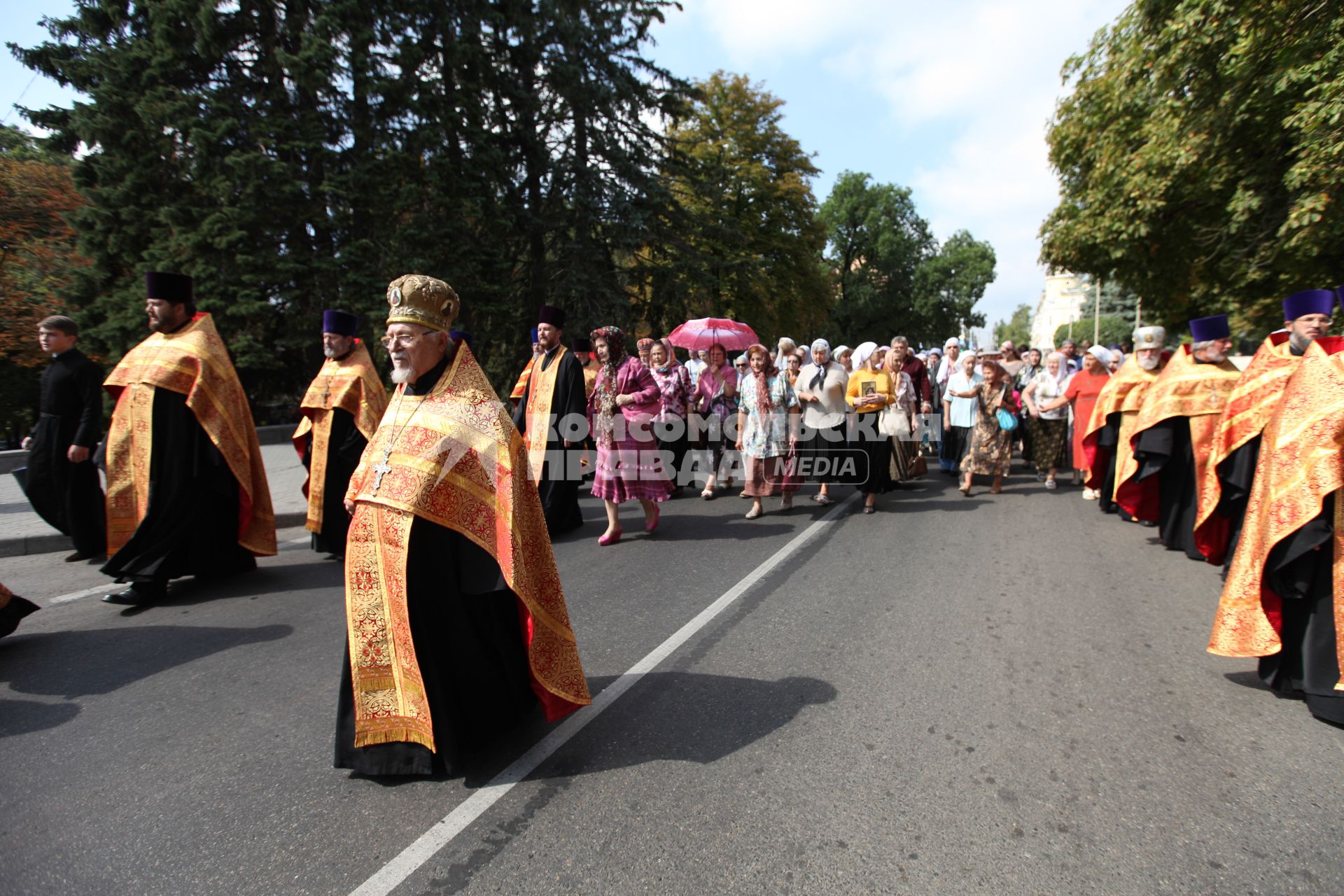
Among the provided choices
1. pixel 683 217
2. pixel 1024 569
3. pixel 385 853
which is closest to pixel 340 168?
pixel 683 217

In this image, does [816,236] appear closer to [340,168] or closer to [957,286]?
[340,168]

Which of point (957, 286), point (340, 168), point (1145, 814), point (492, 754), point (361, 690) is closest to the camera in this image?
point (1145, 814)

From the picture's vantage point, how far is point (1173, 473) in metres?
7.15

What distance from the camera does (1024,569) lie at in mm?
6523

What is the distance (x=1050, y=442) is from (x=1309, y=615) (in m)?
8.11

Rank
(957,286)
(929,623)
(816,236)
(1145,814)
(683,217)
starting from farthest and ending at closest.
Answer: (957,286), (816,236), (683,217), (929,623), (1145,814)

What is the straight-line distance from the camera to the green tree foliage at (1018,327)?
144 m

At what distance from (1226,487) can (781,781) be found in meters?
4.11

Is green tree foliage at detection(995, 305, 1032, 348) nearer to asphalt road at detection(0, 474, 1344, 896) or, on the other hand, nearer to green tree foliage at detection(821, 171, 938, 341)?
green tree foliage at detection(821, 171, 938, 341)

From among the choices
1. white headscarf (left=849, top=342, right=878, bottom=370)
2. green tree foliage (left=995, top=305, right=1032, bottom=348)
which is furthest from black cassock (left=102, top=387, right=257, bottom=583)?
green tree foliage (left=995, top=305, right=1032, bottom=348)

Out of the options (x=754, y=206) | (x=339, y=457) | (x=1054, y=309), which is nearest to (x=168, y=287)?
(x=339, y=457)

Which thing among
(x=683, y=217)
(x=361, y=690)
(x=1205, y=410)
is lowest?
(x=361, y=690)

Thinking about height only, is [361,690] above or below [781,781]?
above

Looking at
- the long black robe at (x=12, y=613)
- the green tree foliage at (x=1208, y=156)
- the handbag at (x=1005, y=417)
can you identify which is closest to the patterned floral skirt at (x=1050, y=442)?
the handbag at (x=1005, y=417)
